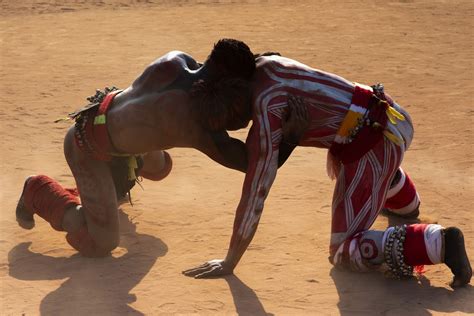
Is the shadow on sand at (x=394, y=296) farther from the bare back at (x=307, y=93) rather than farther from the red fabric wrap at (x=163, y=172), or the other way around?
the red fabric wrap at (x=163, y=172)

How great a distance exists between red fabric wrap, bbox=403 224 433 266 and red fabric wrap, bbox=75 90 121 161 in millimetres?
1978

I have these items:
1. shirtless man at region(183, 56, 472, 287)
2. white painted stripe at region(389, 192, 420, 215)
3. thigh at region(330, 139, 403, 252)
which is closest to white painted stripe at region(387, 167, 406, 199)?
white painted stripe at region(389, 192, 420, 215)

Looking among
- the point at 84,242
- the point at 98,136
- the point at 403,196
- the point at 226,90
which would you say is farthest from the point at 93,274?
the point at 403,196

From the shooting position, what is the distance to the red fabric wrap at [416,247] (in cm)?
589

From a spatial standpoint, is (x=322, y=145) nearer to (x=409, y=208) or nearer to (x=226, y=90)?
(x=226, y=90)

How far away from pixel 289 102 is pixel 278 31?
24.5 ft

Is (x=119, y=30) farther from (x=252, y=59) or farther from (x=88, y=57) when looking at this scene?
(x=252, y=59)

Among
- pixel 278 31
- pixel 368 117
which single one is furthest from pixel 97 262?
pixel 278 31

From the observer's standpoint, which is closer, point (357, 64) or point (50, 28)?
point (357, 64)

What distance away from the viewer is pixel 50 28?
13.6m

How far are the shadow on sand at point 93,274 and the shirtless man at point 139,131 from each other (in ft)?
0.54

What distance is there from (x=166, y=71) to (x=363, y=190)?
143cm

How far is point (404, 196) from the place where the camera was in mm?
7000

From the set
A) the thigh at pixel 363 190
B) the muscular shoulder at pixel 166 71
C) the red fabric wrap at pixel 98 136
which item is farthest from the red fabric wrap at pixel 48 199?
the thigh at pixel 363 190
